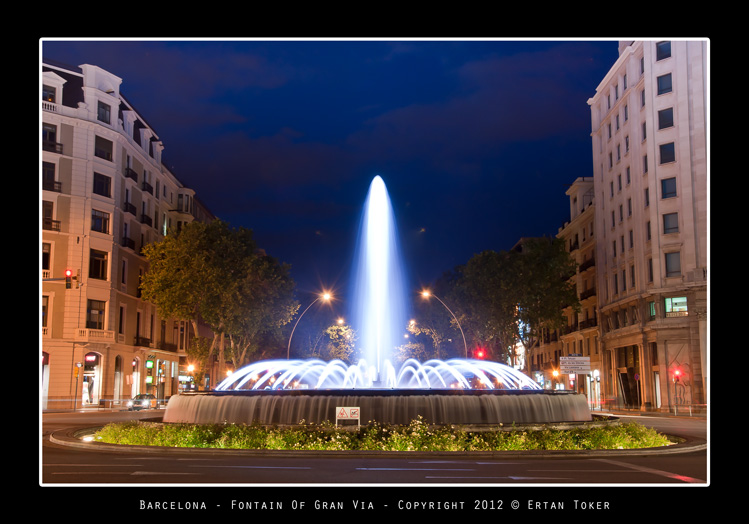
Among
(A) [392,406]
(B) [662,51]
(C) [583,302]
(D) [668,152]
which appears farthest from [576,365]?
(C) [583,302]

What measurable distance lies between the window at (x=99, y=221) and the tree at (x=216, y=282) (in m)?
4.77

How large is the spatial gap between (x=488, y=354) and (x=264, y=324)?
77.0 feet

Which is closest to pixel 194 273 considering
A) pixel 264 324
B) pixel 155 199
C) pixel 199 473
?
pixel 264 324

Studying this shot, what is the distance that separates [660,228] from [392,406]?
42296 millimetres

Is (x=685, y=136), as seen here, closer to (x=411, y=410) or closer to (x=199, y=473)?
(x=411, y=410)

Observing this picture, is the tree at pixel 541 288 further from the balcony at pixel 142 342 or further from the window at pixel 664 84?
the balcony at pixel 142 342

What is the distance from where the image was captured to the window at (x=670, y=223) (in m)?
57.6

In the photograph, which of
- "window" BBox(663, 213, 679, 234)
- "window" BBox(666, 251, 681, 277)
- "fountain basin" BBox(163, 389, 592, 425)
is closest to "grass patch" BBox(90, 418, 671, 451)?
"fountain basin" BBox(163, 389, 592, 425)

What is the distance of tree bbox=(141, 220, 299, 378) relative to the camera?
202 ft

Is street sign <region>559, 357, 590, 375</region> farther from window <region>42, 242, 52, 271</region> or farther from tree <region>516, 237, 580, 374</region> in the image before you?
Result: window <region>42, 242, 52, 271</region>

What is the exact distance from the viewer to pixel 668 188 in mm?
58062

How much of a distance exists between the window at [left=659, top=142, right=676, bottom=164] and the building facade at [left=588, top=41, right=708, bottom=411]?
8 cm
